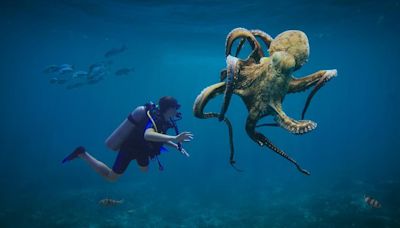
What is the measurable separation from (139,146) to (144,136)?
158 cm

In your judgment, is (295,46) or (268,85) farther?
(295,46)

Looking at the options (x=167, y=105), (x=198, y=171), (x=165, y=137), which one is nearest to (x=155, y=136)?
(x=165, y=137)

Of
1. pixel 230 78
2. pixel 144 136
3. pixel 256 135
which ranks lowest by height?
pixel 256 135

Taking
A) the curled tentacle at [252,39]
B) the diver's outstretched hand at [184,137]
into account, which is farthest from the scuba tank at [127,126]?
the curled tentacle at [252,39]

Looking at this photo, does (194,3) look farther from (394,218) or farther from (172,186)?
(394,218)

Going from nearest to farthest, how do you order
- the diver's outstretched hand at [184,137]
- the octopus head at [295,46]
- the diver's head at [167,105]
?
the octopus head at [295,46] → the diver's outstretched hand at [184,137] → the diver's head at [167,105]

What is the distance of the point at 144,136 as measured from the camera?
6168mm

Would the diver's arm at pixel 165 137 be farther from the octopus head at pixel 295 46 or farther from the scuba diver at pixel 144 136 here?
the octopus head at pixel 295 46

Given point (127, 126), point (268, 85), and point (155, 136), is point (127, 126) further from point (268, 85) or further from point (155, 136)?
point (268, 85)

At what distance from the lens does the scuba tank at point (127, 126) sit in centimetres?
697

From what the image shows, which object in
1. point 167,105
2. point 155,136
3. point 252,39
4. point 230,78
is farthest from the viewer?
point 167,105

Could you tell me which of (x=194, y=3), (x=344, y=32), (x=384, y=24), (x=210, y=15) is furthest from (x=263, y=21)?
(x=384, y=24)

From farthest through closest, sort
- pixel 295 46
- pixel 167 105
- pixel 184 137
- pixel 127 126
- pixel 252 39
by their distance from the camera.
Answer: pixel 127 126 → pixel 167 105 → pixel 184 137 → pixel 252 39 → pixel 295 46

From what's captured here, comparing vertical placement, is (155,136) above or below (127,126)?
below
